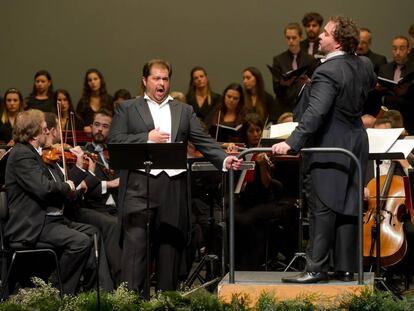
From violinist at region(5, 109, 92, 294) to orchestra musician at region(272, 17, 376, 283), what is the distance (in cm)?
192

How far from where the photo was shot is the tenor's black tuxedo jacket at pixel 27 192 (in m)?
6.81

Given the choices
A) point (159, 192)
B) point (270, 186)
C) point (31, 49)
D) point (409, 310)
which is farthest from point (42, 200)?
point (31, 49)

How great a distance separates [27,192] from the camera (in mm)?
6871

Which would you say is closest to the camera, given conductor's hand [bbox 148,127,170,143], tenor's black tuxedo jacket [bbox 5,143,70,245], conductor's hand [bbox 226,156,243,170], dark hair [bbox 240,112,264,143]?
conductor's hand [bbox 226,156,243,170]

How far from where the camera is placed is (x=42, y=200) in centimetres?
689

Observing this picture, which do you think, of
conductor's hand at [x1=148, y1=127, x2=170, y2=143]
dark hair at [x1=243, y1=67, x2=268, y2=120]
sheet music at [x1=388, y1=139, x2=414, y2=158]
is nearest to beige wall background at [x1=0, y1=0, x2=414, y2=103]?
dark hair at [x1=243, y1=67, x2=268, y2=120]

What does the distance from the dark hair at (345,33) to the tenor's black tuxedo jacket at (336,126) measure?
2.7 inches

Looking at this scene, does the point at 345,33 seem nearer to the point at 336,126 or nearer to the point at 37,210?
the point at 336,126

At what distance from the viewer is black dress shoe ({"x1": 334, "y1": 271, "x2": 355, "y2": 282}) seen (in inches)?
226

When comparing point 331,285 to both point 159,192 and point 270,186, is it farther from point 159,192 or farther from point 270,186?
point 270,186

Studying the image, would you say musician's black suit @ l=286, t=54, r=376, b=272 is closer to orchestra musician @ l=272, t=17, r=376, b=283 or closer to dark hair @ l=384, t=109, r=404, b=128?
orchestra musician @ l=272, t=17, r=376, b=283

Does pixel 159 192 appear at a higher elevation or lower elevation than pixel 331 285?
higher

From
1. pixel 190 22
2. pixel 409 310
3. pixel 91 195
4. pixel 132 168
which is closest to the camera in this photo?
pixel 409 310

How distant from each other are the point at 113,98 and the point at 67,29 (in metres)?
2.08
